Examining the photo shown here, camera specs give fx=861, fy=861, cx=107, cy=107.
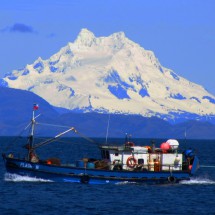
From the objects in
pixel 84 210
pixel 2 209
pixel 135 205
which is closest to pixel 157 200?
pixel 135 205

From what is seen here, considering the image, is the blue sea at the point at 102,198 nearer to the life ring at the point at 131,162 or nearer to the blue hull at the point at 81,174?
the blue hull at the point at 81,174

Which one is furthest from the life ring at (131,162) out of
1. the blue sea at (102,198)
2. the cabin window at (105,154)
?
the cabin window at (105,154)

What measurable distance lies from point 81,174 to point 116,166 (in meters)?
3.92

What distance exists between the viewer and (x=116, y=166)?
91062 mm

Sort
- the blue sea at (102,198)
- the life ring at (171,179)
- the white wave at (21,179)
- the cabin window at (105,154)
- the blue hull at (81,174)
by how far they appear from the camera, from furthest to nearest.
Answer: the cabin window at (105,154) < the life ring at (171,179) < the white wave at (21,179) < the blue hull at (81,174) < the blue sea at (102,198)

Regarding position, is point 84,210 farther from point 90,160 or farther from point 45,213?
point 90,160

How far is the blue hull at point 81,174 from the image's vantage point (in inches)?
3531

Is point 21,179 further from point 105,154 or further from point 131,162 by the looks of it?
point 131,162

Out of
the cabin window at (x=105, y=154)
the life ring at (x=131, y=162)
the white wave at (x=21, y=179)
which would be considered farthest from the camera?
the cabin window at (x=105, y=154)

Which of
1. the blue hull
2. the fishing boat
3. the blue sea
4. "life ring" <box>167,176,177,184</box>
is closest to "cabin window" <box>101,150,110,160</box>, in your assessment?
the fishing boat

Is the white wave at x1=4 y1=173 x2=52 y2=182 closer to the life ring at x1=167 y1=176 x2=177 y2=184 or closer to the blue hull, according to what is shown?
the blue hull

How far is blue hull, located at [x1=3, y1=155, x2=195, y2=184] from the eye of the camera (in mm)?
89688

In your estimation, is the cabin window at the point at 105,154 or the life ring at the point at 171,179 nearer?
the life ring at the point at 171,179

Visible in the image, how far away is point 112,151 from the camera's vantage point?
91.8 m
